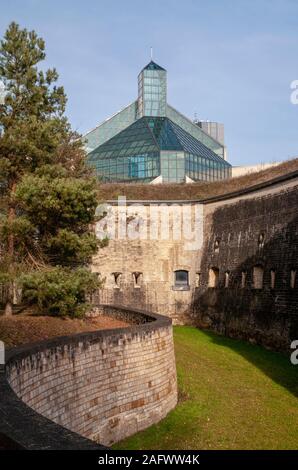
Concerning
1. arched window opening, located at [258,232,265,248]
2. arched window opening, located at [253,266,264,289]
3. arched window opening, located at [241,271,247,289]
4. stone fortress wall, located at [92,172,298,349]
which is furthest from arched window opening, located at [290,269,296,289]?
arched window opening, located at [241,271,247,289]

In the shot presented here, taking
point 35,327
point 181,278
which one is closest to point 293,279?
point 35,327

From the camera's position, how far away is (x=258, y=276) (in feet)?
80.9

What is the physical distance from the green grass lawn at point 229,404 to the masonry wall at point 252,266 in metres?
1.82

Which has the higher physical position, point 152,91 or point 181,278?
point 152,91

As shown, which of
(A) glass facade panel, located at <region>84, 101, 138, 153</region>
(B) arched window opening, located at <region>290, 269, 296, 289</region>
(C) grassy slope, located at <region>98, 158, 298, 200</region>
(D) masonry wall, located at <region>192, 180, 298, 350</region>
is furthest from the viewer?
(A) glass facade panel, located at <region>84, 101, 138, 153</region>

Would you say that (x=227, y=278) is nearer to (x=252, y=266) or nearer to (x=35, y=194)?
(x=252, y=266)

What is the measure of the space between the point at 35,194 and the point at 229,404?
9.03 meters

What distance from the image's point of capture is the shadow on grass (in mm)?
16984

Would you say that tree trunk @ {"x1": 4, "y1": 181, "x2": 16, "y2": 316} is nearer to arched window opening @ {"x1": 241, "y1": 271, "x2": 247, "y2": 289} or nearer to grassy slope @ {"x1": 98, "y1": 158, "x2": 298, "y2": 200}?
arched window opening @ {"x1": 241, "y1": 271, "x2": 247, "y2": 289}

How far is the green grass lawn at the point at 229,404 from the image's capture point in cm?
1192

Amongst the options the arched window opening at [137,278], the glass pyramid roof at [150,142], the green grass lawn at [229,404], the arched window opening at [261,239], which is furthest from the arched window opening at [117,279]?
the glass pyramid roof at [150,142]

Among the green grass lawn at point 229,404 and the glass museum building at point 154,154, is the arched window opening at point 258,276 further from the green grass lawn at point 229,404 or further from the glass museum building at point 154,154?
the glass museum building at point 154,154

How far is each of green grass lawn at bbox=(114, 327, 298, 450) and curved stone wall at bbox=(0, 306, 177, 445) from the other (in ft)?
1.76

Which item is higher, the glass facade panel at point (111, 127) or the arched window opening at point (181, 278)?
the glass facade panel at point (111, 127)
